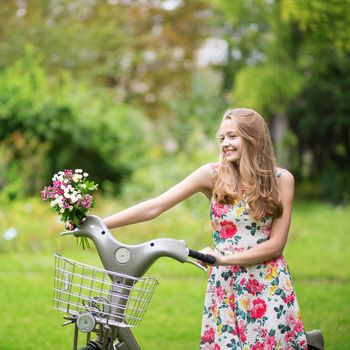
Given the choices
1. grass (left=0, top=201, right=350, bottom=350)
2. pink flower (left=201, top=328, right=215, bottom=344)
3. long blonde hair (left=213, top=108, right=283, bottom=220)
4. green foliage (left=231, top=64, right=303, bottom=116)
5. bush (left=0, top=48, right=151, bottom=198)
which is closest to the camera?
long blonde hair (left=213, top=108, right=283, bottom=220)

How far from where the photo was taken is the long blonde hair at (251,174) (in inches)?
143

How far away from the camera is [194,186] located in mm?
3754

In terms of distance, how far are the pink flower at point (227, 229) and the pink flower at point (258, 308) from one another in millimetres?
354

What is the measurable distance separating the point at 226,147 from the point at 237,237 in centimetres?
46

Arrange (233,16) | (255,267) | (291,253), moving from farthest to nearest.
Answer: (233,16)
(291,253)
(255,267)

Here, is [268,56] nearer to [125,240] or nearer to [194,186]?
[125,240]

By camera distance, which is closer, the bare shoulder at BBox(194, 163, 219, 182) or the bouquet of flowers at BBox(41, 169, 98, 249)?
the bouquet of flowers at BBox(41, 169, 98, 249)

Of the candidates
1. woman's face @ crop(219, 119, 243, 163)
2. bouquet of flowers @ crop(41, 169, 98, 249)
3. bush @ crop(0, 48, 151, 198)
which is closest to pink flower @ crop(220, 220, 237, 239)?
woman's face @ crop(219, 119, 243, 163)

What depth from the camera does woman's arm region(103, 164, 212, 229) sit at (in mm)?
3541

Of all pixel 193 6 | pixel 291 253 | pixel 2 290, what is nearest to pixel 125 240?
pixel 291 253

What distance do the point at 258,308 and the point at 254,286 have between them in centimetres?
11

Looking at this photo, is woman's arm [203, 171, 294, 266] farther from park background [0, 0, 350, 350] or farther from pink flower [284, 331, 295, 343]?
park background [0, 0, 350, 350]

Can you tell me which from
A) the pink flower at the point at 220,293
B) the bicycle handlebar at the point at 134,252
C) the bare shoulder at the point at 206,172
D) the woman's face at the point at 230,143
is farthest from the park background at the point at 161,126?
the bicycle handlebar at the point at 134,252

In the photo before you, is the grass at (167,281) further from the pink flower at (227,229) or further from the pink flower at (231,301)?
the pink flower at (227,229)
